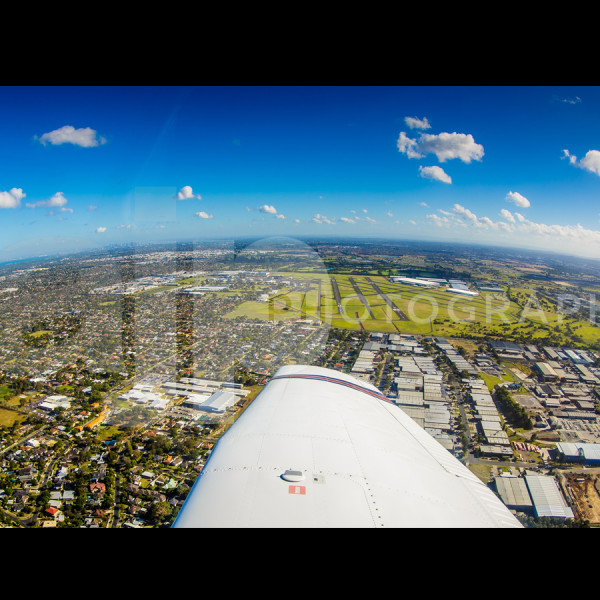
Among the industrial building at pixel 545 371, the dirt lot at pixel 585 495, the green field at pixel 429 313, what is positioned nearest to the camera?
the dirt lot at pixel 585 495

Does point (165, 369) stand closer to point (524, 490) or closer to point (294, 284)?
point (294, 284)

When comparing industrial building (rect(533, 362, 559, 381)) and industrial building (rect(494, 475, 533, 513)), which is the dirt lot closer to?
industrial building (rect(494, 475, 533, 513))

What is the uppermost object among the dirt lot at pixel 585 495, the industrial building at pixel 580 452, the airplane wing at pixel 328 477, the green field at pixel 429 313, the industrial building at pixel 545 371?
the airplane wing at pixel 328 477

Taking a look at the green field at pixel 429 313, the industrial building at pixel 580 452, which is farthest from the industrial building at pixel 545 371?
the industrial building at pixel 580 452

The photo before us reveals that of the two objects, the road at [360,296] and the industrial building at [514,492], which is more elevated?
the road at [360,296]

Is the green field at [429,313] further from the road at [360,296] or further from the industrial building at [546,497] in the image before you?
the industrial building at [546,497]

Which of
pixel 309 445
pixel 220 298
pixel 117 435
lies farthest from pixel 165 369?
pixel 309 445

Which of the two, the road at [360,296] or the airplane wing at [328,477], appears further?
the road at [360,296]

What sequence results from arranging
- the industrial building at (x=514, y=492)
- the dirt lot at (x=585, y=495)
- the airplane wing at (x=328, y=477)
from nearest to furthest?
the airplane wing at (x=328, y=477) → the dirt lot at (x=585, y=495) → the industrial building at (x=514, y=492)
